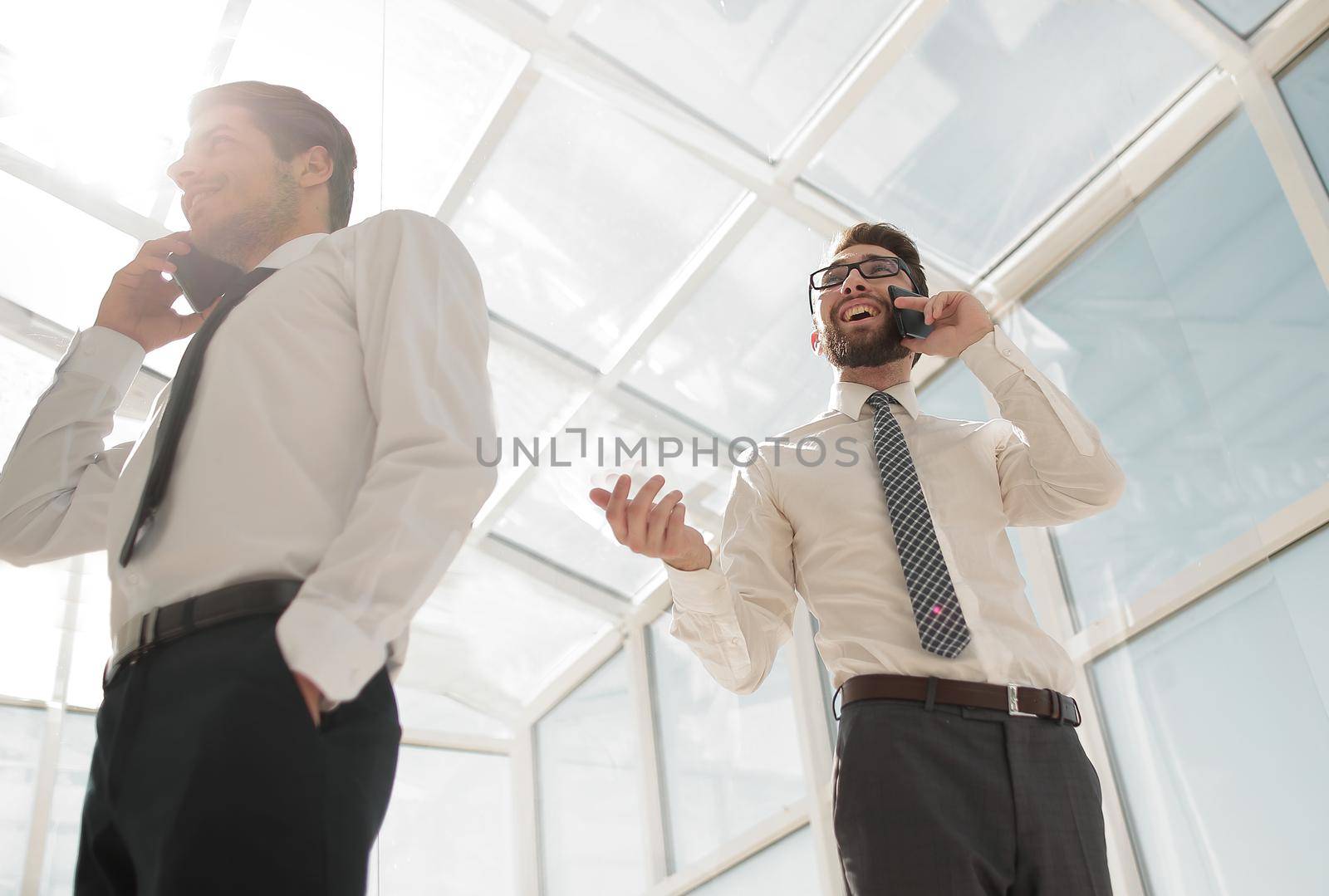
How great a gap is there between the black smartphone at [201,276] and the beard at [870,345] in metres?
1.10

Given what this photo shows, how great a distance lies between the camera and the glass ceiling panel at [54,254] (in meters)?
1.54

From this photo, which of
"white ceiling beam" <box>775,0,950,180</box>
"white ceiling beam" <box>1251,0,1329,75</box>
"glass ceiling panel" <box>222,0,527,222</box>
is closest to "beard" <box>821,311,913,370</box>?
"glass ceiling panel" <box>222,0,527,222</box>

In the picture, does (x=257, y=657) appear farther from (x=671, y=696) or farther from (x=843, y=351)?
(x=671, y=696)

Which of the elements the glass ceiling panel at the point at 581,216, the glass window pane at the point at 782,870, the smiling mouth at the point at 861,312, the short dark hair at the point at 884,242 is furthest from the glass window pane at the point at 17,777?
the glass window pane at the point at 782,870

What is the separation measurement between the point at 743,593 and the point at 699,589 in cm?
17

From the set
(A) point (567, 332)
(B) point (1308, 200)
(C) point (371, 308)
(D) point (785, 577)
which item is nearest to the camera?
(C) point (371, 308)

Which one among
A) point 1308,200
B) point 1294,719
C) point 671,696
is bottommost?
point 1294,719

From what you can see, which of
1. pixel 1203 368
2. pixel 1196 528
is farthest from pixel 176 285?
pixel 1203 368

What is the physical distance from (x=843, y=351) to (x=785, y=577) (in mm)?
487

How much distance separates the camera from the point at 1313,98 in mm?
3041

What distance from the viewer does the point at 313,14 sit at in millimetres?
1849

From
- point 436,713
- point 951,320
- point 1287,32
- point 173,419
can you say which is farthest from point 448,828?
point 1287,32

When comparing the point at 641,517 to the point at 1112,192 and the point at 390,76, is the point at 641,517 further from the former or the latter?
the point at 1112,192

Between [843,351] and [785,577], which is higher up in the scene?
[843,351]
